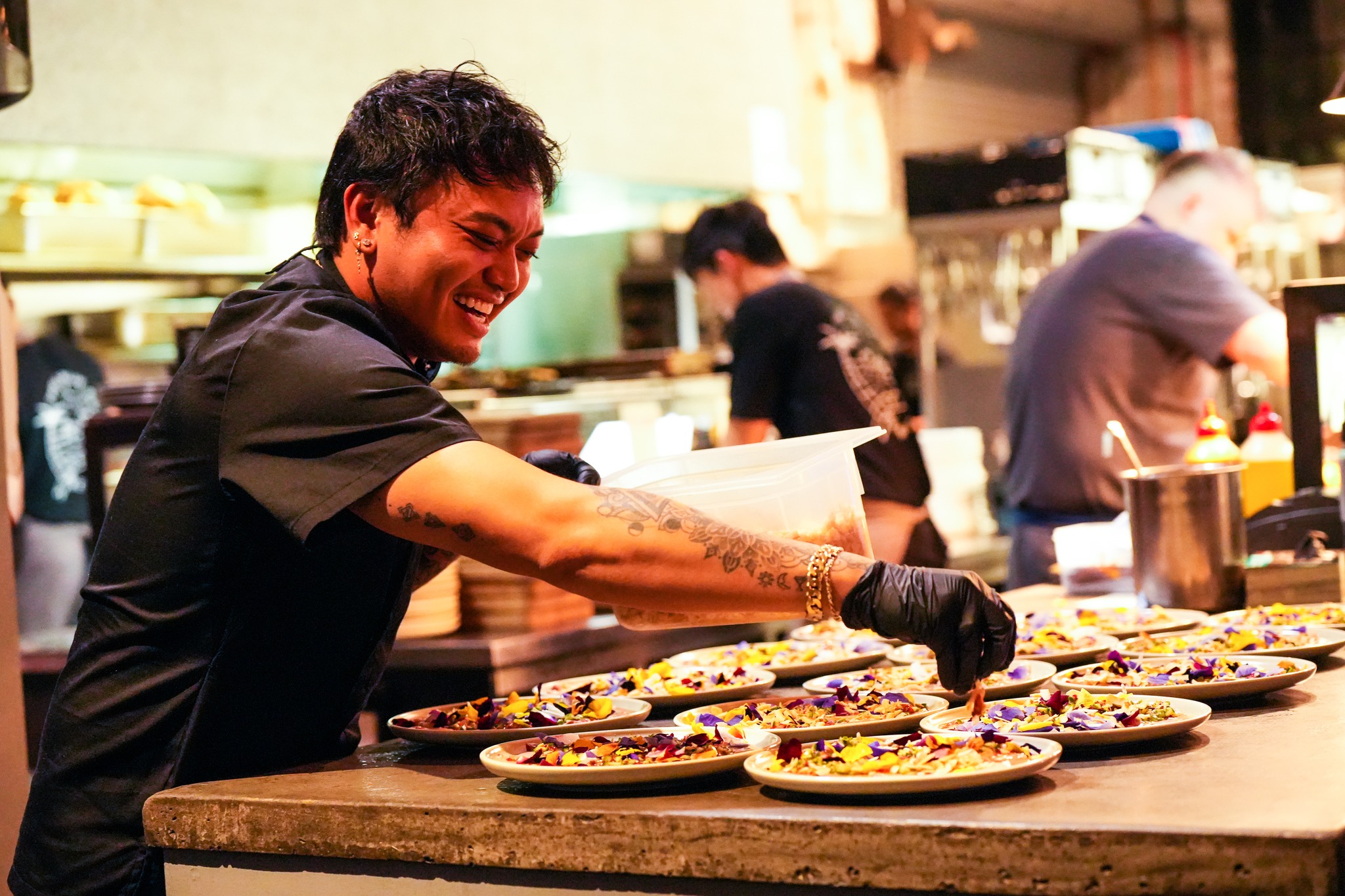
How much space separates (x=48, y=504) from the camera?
18.4 feet

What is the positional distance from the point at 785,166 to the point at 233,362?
6640 mm

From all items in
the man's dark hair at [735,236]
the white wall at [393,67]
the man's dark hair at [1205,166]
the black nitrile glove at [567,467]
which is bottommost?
the black nitrile glove at [567,467]

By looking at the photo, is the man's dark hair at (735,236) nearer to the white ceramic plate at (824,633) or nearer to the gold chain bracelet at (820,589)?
the white ceramic plate at (824,633)

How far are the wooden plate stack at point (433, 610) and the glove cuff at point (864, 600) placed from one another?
1.72 meters

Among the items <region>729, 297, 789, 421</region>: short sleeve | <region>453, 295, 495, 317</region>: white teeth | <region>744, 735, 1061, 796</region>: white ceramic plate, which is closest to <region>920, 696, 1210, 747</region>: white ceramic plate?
<region>744, 735, 1061, 796</region>: white ceramic plate

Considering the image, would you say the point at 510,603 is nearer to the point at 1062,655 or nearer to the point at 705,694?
the point at 705,694

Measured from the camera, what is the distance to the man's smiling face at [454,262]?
1774 millimetres

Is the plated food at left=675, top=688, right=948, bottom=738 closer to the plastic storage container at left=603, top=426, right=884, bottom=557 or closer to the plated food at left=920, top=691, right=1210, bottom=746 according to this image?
the plated food at left=920, top=691, right=1210, bottom=746

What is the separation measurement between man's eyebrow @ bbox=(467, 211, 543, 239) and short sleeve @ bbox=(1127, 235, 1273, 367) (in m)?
2.13

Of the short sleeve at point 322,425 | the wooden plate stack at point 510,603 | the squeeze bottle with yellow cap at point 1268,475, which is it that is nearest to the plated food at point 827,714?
the short sleeve at point 322,425

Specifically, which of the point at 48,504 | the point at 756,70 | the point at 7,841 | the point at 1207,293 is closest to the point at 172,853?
the point at 7,841

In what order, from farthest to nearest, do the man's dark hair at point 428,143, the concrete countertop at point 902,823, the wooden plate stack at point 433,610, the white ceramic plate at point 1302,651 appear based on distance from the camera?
the wooden plate stack at point 433,610 → the white ceramic plate at point 1302,651 → the man's dark hair at point 428,143 → the concrete countertop at point 902,823

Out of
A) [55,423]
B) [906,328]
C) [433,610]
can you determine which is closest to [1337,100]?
[433,610]

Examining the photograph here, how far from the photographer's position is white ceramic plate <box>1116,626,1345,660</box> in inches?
77.7
